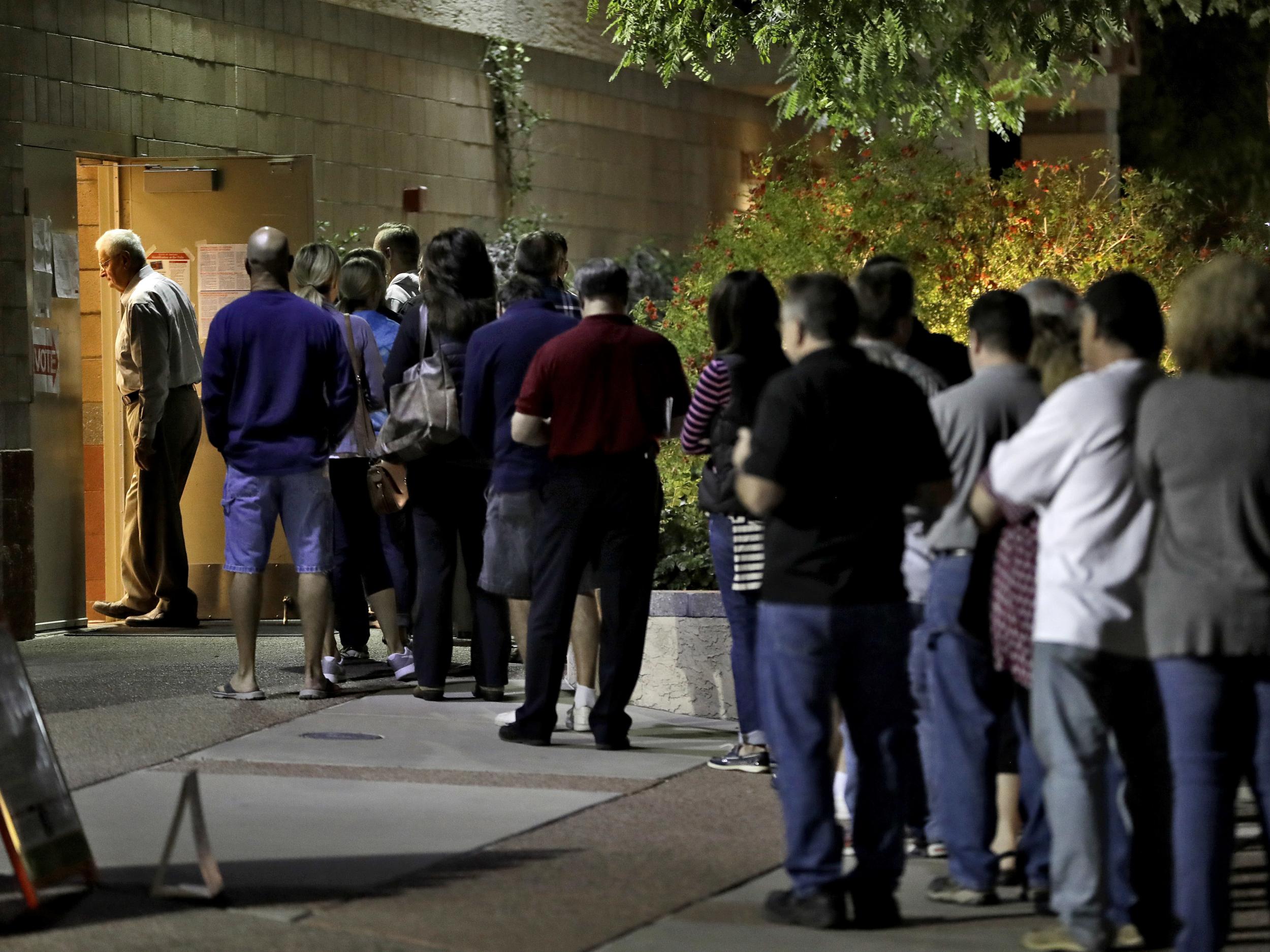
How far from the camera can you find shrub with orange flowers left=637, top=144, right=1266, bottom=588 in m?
15.8

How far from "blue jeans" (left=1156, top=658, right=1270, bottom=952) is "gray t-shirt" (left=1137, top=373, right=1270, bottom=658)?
0.07 metres

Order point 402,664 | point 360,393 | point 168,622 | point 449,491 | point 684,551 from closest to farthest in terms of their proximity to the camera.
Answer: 1. point 449,491
2. point 684,551
3. point 360,393
4. point 402,664
5. point 168,622

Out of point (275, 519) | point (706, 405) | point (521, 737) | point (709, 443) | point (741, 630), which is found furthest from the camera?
point (275, 519)

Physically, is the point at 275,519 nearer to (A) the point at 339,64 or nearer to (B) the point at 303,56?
(B) the point at 303,56

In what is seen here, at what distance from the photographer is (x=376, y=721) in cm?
941

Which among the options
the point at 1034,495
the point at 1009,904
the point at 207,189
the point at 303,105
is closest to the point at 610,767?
the point at 1009,904

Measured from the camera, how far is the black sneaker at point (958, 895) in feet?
20.5

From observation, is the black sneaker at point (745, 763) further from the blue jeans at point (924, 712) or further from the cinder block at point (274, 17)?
the cinder block at point (274, 17)

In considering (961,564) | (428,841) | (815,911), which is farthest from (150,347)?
(815,911)

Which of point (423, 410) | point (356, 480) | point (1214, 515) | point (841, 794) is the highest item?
point (423, 410)

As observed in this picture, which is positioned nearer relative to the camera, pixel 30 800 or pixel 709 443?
pixel 30 800

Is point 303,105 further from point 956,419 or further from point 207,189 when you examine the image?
point 956,419

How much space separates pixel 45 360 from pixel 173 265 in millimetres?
1106

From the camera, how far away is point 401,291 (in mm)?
11328
